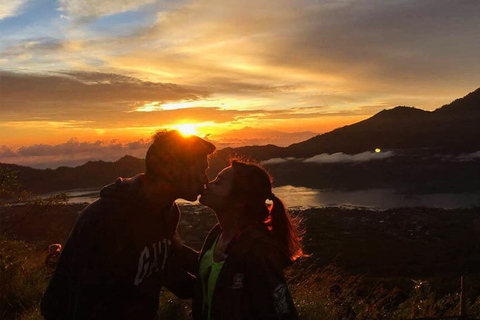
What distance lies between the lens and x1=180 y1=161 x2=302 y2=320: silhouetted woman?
8.78 feet

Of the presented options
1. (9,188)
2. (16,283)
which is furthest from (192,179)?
(9,188)

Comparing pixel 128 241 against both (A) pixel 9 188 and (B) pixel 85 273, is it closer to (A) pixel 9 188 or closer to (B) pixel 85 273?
(B) pixel 85 273

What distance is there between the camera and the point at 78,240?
98.2 inches

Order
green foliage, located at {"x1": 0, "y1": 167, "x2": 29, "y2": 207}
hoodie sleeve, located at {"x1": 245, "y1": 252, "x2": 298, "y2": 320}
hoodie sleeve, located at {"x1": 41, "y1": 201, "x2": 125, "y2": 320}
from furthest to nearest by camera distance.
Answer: green foliage, located at {"x1": 0, "y1": 167, "x2": 29, "y2": 207} < hoodie sleeve, located at {"x1": 245, "y1": 252, "x2": 298, "y2": 320} < hoodie sleeve, located at {"x1": 41, "y1": 201, "x2": 125, "y2": 320}

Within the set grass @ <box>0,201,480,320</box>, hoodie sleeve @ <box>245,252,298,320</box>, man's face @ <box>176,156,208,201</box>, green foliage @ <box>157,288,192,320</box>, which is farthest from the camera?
grass @ <box>0,201,480,320</box>

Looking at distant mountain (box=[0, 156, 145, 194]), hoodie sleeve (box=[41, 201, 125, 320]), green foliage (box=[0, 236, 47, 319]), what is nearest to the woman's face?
hoodie sleeve (box=[41, 201, 125, 320])

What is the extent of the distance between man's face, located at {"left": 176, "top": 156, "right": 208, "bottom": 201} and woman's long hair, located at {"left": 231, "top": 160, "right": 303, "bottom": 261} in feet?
1.14

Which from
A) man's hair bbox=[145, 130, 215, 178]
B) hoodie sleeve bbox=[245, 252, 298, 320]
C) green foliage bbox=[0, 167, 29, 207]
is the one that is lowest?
hoodie sleeve bbox=[245, 252, 298, 320]

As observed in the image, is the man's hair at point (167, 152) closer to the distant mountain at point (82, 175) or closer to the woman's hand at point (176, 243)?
the woman's hand at point (176, 243)

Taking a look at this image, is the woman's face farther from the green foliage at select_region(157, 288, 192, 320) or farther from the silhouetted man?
the green foliage at select_region(157, 288, 192, 320)

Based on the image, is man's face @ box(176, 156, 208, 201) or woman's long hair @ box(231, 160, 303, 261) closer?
man's face @ box(176, 156, 208, 201)

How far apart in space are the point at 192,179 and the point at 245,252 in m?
0.60

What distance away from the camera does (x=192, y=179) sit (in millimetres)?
2873

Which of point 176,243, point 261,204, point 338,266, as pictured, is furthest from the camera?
point 338,266
